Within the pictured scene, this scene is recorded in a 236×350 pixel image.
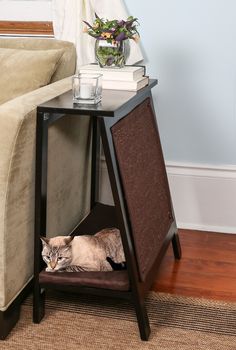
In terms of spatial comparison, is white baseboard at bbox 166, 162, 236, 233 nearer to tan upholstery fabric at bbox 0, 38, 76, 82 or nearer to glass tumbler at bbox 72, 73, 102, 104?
tan upholstery fabric at bbox 0, 38, 76, 82

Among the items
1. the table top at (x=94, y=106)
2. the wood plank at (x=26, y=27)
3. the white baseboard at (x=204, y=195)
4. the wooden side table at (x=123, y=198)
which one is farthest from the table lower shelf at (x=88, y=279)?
the wood plank at (x=26, y=27)

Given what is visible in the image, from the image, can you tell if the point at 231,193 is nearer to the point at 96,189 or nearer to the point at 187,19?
the point at 96,189

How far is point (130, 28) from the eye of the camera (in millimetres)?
2113

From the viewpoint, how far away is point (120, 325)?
1.87 m

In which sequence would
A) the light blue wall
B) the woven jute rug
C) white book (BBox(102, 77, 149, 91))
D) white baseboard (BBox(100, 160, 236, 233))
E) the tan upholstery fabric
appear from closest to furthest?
the woven jute rug, white book (BBox(102, 77, 149, 91)), the tan upholstery fabric, the light blue wall, white baseboard (BBox(100, 160, 236, 233))

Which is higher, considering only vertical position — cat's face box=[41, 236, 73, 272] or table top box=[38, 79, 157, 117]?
Answer: table top box=[38, 79, 157, 117]

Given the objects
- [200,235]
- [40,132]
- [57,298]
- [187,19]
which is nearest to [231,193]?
[200,235]

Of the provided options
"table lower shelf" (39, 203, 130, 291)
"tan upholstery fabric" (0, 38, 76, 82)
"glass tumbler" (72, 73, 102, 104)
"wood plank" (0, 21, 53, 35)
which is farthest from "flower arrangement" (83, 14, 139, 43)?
"table lower shelf" (39, 203, 130, 291)

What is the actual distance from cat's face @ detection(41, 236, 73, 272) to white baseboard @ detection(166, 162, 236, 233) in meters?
0.92

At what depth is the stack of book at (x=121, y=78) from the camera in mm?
2027

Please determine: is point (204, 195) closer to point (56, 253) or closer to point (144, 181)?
point (144, 181)

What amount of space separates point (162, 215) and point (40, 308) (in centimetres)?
57

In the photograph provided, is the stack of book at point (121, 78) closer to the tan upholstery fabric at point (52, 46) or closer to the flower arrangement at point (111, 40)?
the flower arrangement at point (111, 40)

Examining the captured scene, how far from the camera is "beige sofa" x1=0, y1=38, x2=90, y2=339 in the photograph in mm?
1654
